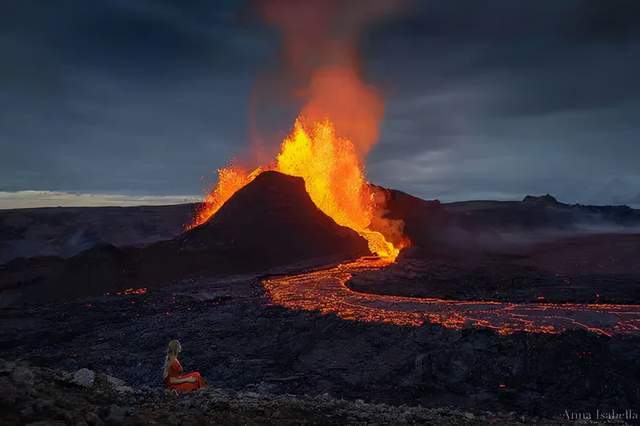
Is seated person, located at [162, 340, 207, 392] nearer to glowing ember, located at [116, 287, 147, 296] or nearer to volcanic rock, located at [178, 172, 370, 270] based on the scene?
glowing ember, located at [116, 287, 147, 296]

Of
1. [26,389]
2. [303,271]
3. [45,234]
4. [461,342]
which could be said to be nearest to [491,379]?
[461,342]

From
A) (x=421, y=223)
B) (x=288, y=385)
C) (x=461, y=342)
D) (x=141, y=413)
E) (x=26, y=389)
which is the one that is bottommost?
(x=288, y=385)

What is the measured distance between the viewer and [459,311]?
2095 cm

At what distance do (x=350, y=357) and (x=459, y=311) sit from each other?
19.7 ft

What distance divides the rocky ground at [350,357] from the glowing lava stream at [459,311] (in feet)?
3.14

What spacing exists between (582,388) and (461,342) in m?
3.67

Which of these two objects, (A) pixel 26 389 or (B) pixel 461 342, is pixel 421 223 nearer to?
(B) pixel 461 342

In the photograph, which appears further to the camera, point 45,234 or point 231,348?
point 45,234

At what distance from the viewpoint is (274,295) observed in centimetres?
2677

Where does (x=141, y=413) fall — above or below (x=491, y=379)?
above

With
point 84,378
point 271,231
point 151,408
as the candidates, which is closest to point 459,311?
point 151,408

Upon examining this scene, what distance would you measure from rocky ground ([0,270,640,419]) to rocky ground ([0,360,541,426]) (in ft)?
12.1

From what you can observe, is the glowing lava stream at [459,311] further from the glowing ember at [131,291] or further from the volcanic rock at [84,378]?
the volcanic rock at [84,378]

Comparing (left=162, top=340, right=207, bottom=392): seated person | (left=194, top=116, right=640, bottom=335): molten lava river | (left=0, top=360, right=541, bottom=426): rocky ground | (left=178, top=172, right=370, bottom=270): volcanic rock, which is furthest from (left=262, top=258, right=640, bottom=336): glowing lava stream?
(left=178, top=172, right=370, bottom=270): volcanic rock
